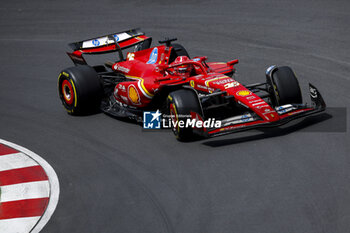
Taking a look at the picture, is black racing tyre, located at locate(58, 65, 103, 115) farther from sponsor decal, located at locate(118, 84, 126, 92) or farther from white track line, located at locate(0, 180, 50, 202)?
white track line, located at locate(0, 180, 50, 202)

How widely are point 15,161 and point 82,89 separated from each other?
2243 millimetres

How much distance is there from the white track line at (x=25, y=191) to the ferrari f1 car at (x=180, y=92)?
2.43m

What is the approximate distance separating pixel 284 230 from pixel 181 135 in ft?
10.1

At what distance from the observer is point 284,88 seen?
378 inches

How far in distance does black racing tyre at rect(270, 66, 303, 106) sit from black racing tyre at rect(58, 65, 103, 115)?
3.46 metres

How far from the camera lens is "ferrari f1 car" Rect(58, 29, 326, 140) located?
8.91m

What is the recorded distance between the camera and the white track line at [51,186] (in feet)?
22.8

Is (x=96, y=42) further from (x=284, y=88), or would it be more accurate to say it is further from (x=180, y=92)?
(x=284, y=88)

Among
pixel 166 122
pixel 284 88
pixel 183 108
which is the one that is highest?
pixel 284 88

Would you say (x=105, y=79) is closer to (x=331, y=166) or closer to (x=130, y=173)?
(x=130, y=173)

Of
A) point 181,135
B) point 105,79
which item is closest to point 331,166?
point 181,135

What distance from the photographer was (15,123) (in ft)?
35.2

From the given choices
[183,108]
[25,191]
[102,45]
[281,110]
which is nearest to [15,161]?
[25,191]

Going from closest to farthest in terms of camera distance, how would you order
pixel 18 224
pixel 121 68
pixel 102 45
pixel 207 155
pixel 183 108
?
pixel 18 224
pixel 207 155
pixel 183 108
pixel 121 68
pixel 102 45
